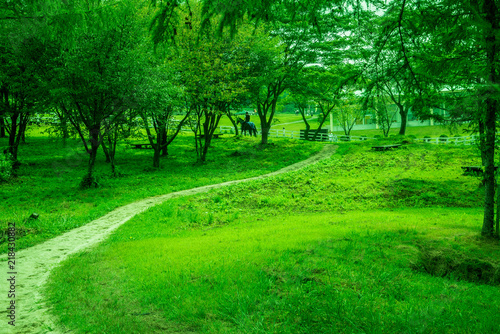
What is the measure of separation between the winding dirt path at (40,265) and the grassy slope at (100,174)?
60 centimetres

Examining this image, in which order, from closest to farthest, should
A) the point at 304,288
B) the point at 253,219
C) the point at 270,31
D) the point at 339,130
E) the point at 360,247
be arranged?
the point at 304,288 → the point at 360,247 → the point at 253,219 → the point at 270,31 → the point at 339,130

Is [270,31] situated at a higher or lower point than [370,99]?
higher

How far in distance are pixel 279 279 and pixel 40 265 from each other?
5.25 meters

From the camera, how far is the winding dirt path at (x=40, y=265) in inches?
182

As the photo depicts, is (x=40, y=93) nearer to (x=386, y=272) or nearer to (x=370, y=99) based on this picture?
(x=370, y=99)

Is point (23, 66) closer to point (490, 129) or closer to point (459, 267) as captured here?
point (490, 129)

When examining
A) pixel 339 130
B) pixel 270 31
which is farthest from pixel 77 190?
pixel 339 130

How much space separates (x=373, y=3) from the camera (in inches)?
253

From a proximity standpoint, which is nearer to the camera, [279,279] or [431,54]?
[279,279]

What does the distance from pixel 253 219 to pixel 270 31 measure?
18.9 metres

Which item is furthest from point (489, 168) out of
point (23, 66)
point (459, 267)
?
point (23, 66)

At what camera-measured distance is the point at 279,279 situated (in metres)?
5.19

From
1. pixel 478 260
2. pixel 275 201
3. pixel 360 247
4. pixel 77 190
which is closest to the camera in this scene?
pixel 478 260

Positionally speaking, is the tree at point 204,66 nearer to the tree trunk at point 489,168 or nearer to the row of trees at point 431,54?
the row of trees at point 431,54
